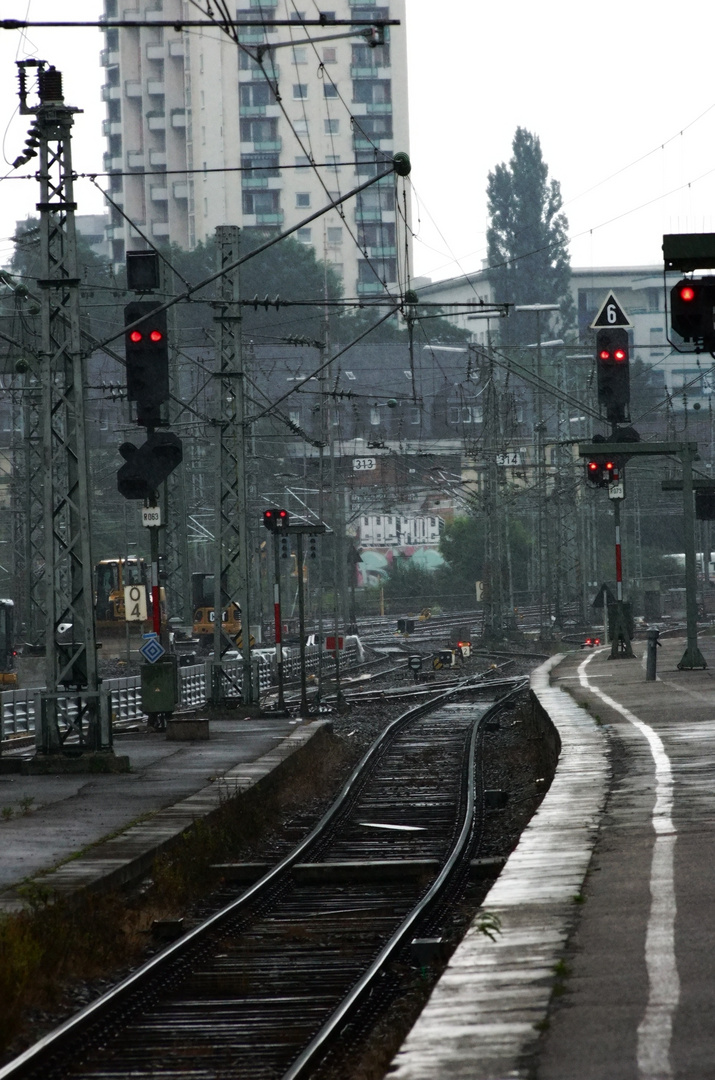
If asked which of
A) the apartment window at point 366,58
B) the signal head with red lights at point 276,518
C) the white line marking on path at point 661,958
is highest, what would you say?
the apartment window at point 366,58

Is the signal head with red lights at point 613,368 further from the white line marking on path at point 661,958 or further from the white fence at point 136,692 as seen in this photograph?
the white line marking on path at point 661,958

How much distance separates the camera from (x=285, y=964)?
10.5 m

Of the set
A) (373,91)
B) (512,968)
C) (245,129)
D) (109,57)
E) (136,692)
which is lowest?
(136,692)

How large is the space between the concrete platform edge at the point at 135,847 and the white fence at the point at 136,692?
154 inches

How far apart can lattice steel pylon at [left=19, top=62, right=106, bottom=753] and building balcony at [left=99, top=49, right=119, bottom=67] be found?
379 ft

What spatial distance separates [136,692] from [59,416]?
15511mm

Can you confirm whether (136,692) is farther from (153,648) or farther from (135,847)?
(135,847)

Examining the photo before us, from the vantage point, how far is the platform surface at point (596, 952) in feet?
19.6

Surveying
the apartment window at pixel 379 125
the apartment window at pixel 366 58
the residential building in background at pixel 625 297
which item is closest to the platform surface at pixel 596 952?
the apartment window at pixel 379 125

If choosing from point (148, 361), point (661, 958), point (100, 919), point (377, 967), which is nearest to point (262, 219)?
point (148, 361)

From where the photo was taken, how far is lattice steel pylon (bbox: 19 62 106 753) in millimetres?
20484

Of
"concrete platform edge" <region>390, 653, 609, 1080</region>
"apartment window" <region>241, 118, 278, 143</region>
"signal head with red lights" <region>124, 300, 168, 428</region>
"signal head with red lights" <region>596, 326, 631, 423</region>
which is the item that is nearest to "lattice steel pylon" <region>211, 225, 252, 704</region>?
"signal head with red lights" <region>596, 326, 631, 423</region>

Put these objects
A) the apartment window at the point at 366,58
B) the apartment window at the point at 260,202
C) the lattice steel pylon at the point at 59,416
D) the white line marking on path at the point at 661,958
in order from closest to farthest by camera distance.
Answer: the white line marking on path at the point at 661,958
the lattice steel pylon at the point at 59,416
the apartment window at the point at 366,58
the apartment window at the point at 260,202

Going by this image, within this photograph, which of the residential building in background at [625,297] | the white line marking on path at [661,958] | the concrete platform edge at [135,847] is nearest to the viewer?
the white line marking on path at [661,958]
